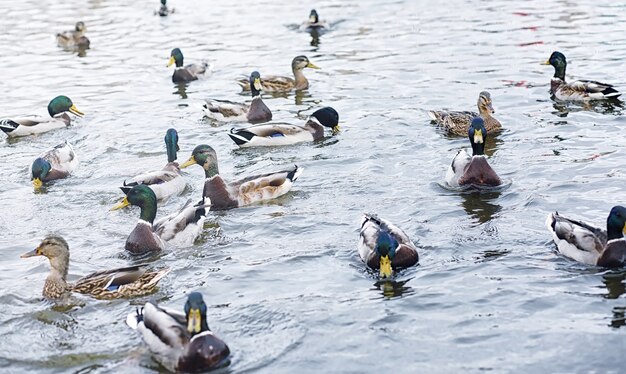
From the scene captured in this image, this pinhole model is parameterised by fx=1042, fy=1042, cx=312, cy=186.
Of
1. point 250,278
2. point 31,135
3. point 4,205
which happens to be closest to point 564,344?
point 250,278

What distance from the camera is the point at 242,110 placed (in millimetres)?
17422

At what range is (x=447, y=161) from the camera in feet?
46.8

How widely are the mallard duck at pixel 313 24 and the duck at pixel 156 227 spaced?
1437 centimetres

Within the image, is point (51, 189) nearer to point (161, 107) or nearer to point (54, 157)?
point (54, 157)

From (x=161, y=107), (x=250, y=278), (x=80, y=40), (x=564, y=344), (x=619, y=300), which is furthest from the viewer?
(x=80, y=40)

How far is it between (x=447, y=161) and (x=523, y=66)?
250 inches

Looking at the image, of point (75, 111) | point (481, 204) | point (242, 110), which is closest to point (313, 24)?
point (242, 110)

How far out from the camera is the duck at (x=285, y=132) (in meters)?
15.6

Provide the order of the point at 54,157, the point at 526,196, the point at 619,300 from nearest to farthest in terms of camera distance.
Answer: the point at 619,300 → the point at 526,196 → the point at 54,157

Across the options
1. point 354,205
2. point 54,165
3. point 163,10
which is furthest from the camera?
point 163,10

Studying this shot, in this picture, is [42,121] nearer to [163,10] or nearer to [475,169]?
[475,169]

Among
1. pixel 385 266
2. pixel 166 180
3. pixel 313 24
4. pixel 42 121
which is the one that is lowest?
pixel 42 121

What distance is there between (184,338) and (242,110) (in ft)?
31.1

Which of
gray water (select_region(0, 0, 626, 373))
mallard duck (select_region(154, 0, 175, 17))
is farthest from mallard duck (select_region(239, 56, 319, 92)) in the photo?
mallard duck (select_region(154, 0, 175, 17))
